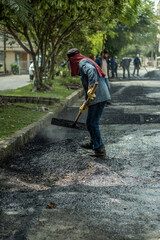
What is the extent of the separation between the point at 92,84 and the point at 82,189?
6.10 feet

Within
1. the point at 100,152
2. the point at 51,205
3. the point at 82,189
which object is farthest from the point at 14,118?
the point at 51,205

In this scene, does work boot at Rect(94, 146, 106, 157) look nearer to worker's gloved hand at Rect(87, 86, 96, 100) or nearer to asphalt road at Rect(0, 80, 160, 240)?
asphalt road at Rect(0, 80, 160, 240)

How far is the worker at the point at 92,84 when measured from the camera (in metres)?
5.64

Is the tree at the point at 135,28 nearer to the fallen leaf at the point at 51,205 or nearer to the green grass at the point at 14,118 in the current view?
the green grass at the point at 14,118

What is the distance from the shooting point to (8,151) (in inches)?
233

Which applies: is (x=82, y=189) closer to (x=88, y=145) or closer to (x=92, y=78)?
(x=92, y=78)

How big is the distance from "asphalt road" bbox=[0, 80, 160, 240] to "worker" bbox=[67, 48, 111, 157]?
288 millimetres

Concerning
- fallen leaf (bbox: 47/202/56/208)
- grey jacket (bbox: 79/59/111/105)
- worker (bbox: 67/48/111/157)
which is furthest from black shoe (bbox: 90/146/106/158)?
fallen leaf (bbox: 47/202/56/208)

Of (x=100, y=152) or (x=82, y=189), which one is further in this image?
(x=100, y=152)

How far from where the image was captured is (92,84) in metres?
5.61

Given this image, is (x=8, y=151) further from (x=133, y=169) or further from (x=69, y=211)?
(x=69, y=211)

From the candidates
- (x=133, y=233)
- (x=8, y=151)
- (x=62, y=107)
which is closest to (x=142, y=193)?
(x=133, y=233)

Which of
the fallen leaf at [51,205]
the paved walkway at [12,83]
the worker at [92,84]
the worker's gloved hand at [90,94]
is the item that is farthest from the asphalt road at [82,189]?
the paved walkway at [12,83]

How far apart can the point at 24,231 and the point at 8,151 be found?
2865mm
